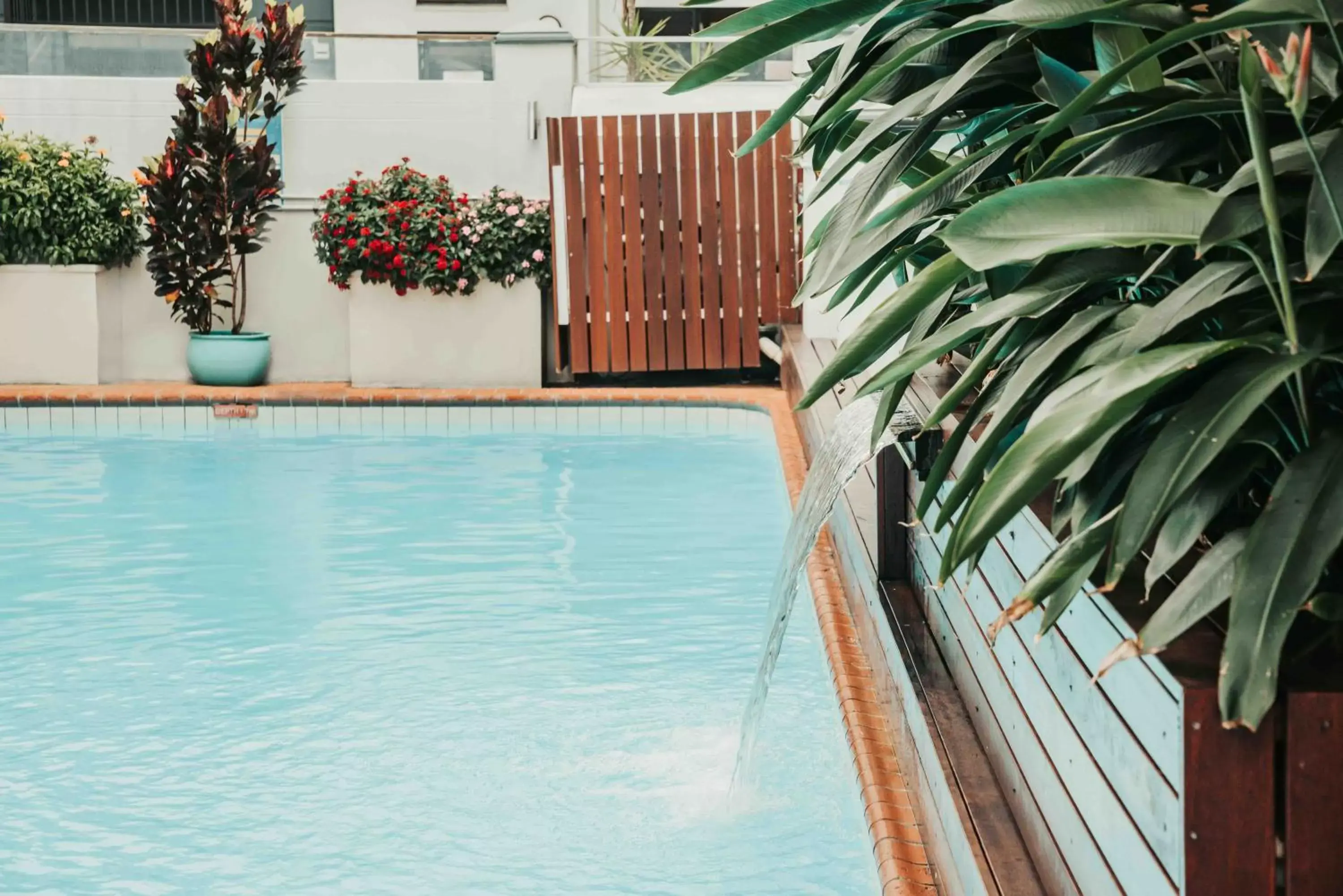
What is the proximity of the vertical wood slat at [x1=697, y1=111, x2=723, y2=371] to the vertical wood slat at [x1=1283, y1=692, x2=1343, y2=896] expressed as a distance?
7.51m

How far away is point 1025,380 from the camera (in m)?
1.37

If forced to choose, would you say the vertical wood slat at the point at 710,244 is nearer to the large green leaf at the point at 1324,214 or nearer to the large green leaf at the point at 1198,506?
the large green leaf at the point at 1198,506

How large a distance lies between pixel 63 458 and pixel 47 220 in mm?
2127

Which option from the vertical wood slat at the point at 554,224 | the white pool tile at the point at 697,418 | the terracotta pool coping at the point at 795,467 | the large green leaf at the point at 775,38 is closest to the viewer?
the large green leaf at the point at 775,38

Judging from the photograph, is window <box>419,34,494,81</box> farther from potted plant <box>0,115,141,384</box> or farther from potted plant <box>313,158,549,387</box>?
potted plant <box>0,115,141,384</box>

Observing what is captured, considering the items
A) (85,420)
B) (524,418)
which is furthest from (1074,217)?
(85,420)

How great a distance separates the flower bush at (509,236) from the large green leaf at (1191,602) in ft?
24.7

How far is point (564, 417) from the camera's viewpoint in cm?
797

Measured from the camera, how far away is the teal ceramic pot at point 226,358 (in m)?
8.55

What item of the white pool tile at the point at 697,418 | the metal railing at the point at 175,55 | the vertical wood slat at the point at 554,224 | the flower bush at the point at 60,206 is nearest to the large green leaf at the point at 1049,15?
the white pool tile at the point at 697,418

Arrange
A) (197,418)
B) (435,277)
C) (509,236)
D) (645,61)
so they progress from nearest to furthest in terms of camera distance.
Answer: (197,418)
(435,277)
(509,236)
(645,61)

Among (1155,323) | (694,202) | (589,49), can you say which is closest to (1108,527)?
(1155,323)

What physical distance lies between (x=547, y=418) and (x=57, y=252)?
10.3ft

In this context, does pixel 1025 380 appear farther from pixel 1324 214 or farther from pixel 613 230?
pixel 613 230
